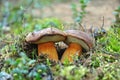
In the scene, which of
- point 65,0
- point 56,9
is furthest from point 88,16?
point 65,0

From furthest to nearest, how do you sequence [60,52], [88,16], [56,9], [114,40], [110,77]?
[56,9] < [88,16] < [114,40] < [60,52] < [110,77]

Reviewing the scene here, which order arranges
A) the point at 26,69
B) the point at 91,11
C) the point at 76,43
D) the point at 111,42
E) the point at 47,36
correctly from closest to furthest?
the point at 26,69 < the point at 47,36 < the point at 76,43 < the point at 111,42 < the point at 91,11

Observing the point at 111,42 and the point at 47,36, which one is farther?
the point at 111,42

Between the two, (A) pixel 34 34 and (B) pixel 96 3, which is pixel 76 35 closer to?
(A) pixel 34 34

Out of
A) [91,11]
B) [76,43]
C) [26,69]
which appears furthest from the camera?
[91,11]

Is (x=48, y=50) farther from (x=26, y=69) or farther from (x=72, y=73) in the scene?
(x=72, y=73)

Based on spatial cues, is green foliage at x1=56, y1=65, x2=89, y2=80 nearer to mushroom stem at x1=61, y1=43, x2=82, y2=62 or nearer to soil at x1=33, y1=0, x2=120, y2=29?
mushroom stem at x1=61, y1=43, x2=82, y2=62

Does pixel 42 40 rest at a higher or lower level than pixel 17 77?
higher

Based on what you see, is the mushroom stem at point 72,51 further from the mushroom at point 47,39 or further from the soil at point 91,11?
the soil at point 91,11

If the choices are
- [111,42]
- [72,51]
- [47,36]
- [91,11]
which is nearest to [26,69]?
[47,36]
